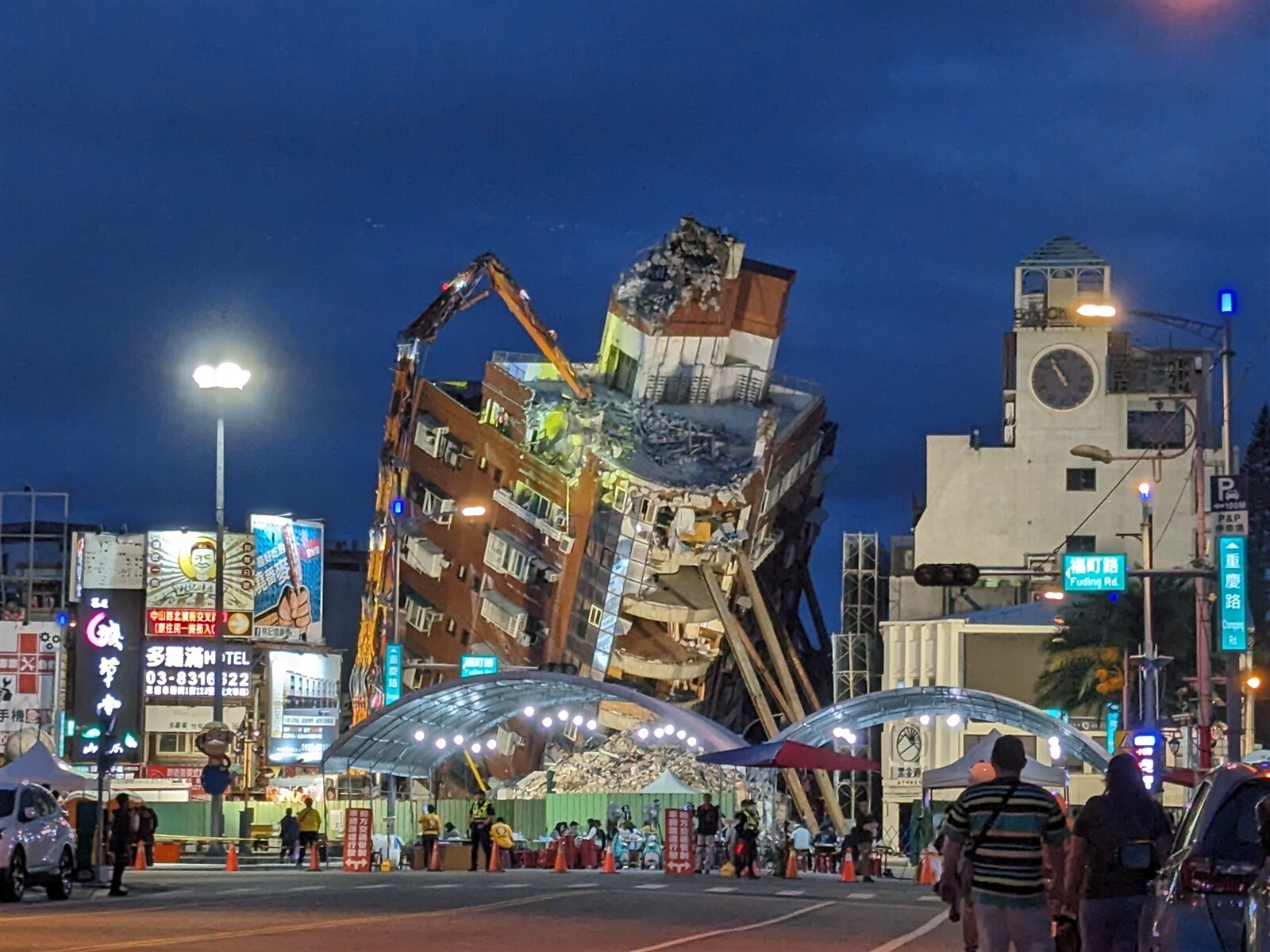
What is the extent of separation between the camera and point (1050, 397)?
82125 mm

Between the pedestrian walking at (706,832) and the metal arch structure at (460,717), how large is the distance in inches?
224

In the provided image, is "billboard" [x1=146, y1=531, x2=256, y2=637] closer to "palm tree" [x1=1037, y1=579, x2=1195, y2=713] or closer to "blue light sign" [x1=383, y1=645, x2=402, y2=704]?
"blue light sign" [x1=383, y1=645, x2=402, y2=704]

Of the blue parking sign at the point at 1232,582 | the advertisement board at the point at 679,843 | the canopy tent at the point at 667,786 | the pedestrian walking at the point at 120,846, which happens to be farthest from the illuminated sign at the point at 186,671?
the blue parking sign at the point at 1232,582

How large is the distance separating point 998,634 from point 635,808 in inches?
794

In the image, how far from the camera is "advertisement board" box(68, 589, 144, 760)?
200 feet

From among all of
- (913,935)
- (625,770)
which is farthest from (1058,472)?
(913,935)

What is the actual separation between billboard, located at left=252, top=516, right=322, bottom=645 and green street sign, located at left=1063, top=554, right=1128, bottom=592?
160 ft

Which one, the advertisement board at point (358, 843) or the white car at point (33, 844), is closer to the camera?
the white car at point (33, 844)

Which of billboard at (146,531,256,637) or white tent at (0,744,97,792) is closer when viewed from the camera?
white tent at (0,744,97,792)

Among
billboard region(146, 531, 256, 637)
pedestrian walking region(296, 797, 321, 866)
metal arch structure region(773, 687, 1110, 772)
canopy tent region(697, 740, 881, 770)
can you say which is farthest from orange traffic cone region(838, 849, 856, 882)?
billboard region(146, 531, 256, 637)

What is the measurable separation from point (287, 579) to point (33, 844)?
58.5 meters

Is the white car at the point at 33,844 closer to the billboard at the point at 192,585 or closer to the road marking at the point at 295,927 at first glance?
the road marking at the point at 295,927

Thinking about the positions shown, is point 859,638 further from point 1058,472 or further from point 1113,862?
point 1113,862

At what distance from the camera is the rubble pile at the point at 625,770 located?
68000 millimetres
